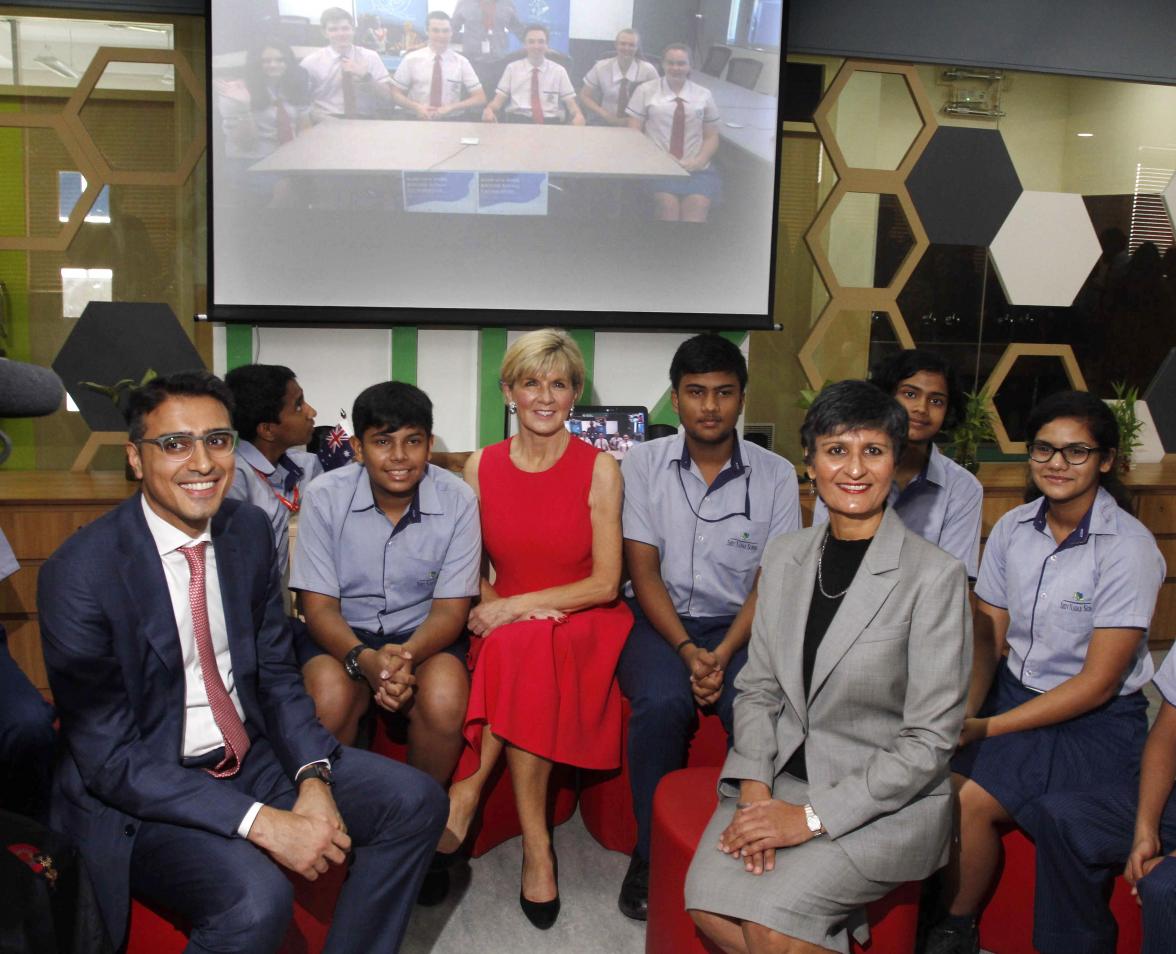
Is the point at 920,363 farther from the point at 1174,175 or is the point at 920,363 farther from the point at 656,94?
the point at 1174,175

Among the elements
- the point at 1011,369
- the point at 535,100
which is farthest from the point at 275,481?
the point at 1011,369

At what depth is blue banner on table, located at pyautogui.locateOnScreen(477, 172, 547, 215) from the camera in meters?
4.45

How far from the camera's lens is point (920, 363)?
2.95 metres

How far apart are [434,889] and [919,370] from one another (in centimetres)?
182

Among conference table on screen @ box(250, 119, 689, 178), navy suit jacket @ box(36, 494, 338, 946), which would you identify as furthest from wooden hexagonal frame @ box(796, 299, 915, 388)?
navy suit jacket @ box(36, 494, 338, 946)

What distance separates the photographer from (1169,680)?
6.91 feet

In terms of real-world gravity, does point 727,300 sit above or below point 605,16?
below

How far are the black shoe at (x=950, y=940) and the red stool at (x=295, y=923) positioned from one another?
1263mm

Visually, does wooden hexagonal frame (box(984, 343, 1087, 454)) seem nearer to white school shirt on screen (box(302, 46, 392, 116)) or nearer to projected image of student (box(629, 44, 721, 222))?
projected image of student (box(629, 44, 721, 222))

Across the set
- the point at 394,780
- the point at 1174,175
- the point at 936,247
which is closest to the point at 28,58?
the point at 394,780

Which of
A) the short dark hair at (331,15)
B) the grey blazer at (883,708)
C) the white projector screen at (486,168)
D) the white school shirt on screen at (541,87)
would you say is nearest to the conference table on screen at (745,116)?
the white projector screen at (486,168)

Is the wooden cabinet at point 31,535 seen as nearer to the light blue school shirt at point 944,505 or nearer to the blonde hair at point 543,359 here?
the blonde hair at point 543,359

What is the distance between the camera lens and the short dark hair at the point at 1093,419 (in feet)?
8.23

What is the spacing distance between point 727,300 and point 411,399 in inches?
89.0
